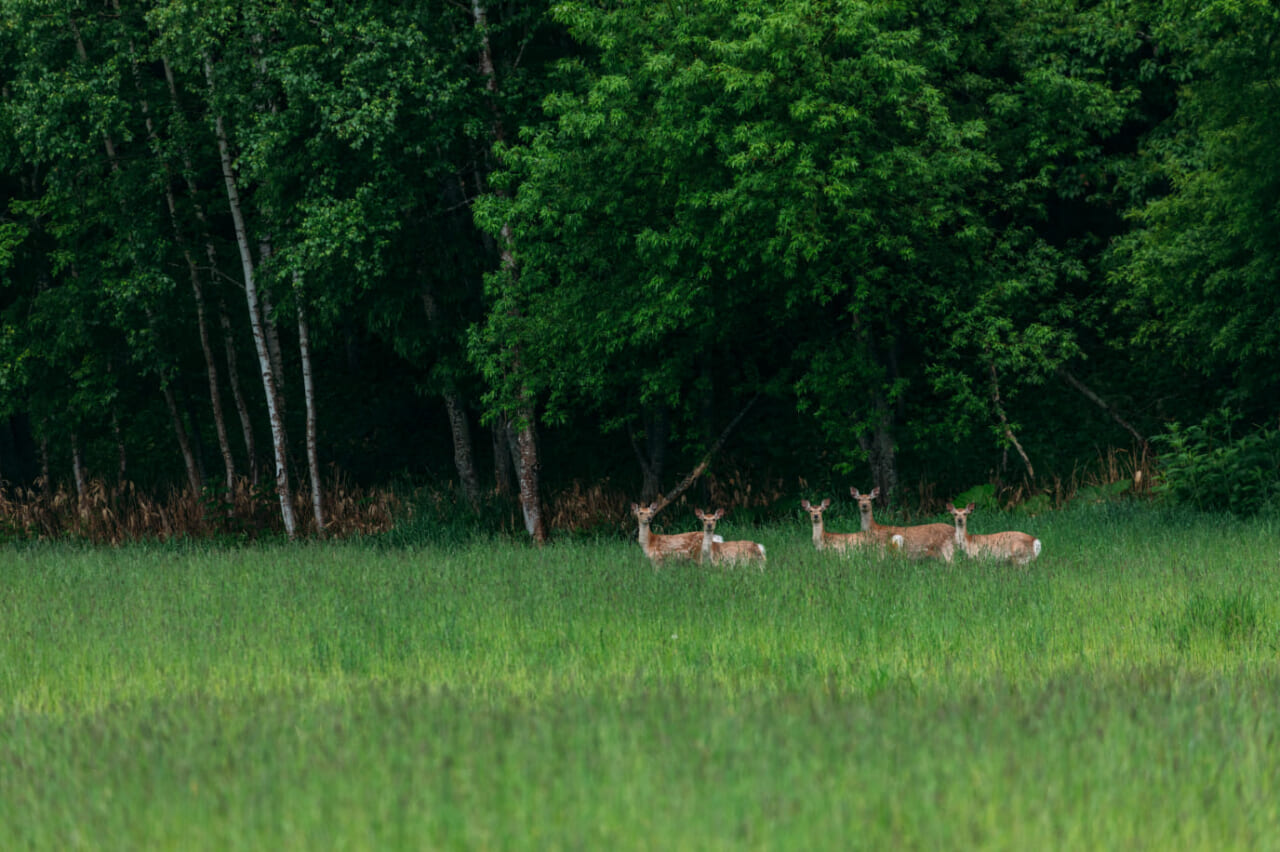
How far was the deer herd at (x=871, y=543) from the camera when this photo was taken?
1461cm

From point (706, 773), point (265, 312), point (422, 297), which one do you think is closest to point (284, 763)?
point (706, 773)

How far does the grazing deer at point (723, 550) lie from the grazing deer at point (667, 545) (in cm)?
21

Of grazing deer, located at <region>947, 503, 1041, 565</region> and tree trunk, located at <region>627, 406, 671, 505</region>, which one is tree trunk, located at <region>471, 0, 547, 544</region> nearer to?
tree trunk, located at <region>627, 406, 671, 505</region>

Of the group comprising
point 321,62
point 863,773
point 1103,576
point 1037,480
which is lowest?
point 1037,480

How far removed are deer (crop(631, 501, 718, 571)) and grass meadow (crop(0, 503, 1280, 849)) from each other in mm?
1496

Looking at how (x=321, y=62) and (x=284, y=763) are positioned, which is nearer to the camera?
(x=284, y=763)

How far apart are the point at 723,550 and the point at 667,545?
3.05ft

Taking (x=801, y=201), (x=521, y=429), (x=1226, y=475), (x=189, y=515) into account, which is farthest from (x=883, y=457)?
(x=189, y=515)

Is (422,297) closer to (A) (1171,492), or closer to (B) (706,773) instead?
(A) (1171,492)

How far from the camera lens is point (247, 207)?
25.5m

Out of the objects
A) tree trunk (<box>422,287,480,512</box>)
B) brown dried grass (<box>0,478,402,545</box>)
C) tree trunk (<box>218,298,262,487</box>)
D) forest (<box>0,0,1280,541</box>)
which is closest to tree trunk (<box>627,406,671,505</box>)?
forest (<box>0,0,1280,541</box>)

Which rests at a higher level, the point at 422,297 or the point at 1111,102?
the point at 1111,102

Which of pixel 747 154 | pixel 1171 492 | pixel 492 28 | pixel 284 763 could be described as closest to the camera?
pixel 284 763

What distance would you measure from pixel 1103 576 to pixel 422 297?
14464 mm
